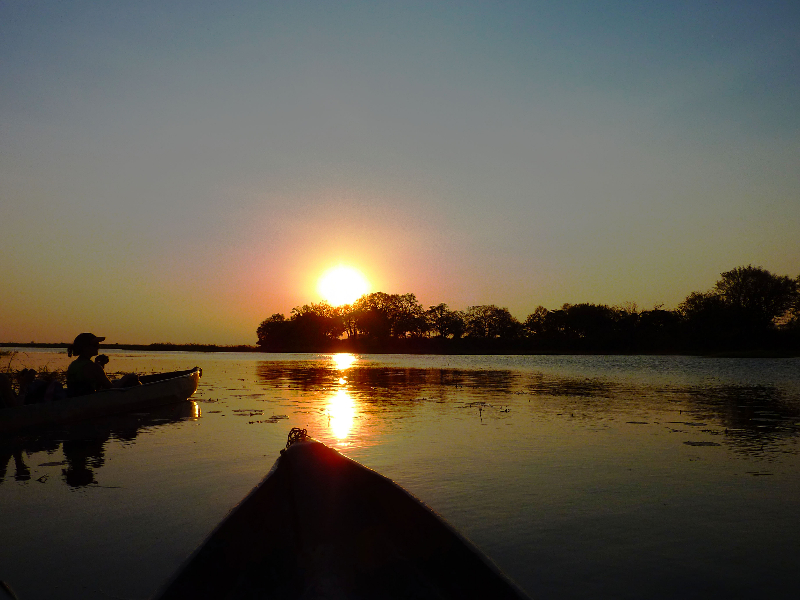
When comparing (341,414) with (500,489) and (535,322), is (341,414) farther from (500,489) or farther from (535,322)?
(535,322)

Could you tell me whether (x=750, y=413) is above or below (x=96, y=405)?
below

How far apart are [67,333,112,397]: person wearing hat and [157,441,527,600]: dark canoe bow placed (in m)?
11.0

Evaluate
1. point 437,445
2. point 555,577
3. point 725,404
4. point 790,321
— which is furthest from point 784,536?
point 790,321

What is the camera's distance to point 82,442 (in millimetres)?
12414

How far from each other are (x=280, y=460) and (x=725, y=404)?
17.7 m

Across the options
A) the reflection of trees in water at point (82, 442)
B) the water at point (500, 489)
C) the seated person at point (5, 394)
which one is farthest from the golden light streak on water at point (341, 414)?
the seated person at point (5, 394)

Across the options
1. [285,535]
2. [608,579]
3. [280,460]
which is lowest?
[608,579]

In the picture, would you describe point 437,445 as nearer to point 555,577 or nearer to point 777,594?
point 555,577

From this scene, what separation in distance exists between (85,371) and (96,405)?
1.07 metres

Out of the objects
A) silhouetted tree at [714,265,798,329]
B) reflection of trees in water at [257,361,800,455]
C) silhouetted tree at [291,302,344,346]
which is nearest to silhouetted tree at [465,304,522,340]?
silhouetted tree at [291,302,344,346]

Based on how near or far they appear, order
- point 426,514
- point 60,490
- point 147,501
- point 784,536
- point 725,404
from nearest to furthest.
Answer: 1. point 426,514
2. point 784,536
3. point 147,501
4. point 60,490
5. point 725,404

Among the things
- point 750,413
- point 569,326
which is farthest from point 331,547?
point 569,326

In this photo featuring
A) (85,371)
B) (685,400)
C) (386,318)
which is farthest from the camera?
(386,318)

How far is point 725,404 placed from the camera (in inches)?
714
